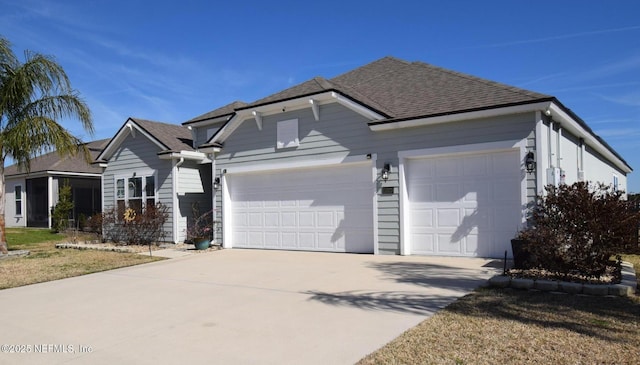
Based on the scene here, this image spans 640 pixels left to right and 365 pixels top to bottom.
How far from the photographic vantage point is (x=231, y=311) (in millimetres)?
6082

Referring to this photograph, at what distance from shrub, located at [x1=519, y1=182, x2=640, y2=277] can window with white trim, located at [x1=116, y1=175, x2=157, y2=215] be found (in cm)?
1308

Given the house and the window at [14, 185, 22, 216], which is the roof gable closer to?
the house

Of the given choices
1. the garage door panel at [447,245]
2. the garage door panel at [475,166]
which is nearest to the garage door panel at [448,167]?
the garage door panel at [475,166]

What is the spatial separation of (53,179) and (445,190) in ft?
69.1

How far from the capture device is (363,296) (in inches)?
263

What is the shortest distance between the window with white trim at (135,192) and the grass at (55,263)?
8.93ft

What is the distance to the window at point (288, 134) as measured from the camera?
12.6m

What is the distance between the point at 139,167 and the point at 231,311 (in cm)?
1227

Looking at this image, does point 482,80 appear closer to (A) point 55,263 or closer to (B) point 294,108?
(B) point 294,108

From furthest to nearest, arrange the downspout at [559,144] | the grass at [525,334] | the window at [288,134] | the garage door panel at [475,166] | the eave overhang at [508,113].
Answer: the window at [288,134], the downspout at [559,144], the garage door panel at [475,166], the eave overhang at [508,113], the grass at [525,334]

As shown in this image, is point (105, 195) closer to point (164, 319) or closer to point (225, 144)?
point (225, 144)

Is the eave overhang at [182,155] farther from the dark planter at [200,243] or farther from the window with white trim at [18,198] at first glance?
the window with white trim at [18,198]

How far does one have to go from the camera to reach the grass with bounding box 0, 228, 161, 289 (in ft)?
30.4

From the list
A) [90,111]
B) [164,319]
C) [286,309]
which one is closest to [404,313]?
[286,309]
